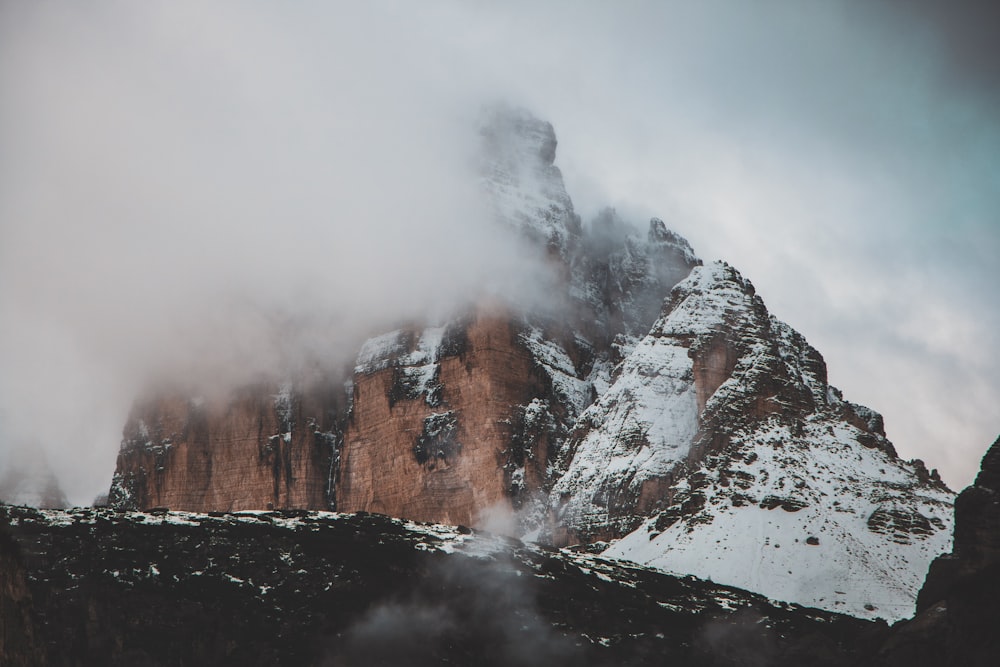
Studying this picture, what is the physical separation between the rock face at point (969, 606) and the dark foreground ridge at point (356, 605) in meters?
5.77

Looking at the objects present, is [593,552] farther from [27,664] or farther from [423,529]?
[27,664]

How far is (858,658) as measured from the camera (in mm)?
84875

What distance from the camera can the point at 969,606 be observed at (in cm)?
6962

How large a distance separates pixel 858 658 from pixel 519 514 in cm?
10660

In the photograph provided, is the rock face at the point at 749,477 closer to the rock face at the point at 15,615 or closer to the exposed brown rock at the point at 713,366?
the exposed brown rock at the point at 713,366

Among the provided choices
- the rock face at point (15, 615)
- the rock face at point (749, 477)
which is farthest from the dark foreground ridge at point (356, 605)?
the rock face at point (15, 615)

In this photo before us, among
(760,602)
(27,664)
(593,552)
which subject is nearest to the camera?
(27,664)

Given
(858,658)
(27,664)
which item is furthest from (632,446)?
(27,664)

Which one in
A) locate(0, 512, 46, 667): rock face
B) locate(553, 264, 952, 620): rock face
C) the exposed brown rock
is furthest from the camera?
the exposed brown rock

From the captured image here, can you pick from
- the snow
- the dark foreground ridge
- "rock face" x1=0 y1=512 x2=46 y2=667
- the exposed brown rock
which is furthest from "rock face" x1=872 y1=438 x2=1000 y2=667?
the exposed brown rock

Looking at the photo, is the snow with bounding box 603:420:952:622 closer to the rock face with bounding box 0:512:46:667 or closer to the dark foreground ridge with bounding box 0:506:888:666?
the dark foreground ridge with bounding box 0:506:888:666

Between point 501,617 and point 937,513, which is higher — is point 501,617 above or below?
below

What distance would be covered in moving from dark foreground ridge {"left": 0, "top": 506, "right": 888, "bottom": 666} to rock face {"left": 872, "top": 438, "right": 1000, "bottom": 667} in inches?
227

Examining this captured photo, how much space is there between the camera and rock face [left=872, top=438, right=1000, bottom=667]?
6806 cm
